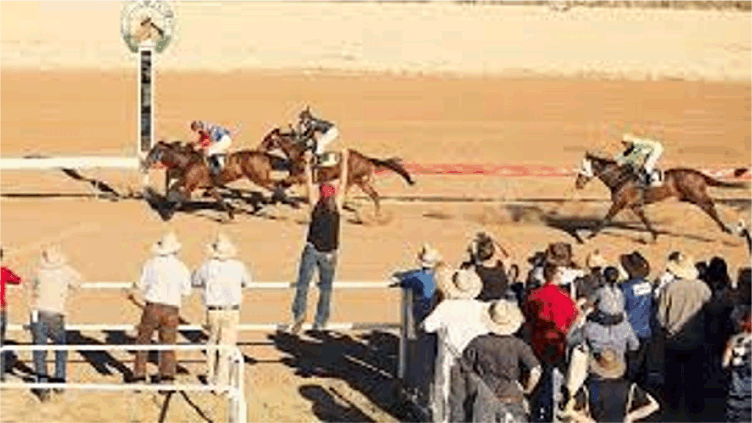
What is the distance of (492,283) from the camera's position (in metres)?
11.8

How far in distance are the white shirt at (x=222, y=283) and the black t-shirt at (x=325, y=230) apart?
132 centimetres

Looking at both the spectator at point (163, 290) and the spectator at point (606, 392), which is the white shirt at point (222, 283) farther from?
the spectator at point (606, 392)

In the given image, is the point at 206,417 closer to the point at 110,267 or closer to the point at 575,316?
the point at 575,316

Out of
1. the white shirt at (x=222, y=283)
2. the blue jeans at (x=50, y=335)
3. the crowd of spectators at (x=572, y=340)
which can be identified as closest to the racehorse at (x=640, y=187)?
the crowd of spectators at (x=572, y=340)

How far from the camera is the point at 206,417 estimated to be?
12.6 metres

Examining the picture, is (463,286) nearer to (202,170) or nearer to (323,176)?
(323,176)

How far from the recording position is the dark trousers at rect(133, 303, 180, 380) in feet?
41.1

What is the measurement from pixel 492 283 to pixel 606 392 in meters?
2.13

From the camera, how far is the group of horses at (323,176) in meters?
20.3

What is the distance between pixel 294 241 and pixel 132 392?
663 cm

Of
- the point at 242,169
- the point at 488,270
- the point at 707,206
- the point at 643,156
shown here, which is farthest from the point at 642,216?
the point at 488,270

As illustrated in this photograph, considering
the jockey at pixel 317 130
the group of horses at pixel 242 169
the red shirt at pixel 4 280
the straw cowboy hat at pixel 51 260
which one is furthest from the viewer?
the jockey at pixel 317 130

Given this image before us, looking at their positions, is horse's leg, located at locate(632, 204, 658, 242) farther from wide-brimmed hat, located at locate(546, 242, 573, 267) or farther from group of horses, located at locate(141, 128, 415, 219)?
wide-brimmed hat, located at locate(546, 242, 573, 267)

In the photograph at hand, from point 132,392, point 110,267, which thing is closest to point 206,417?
point 132,392
